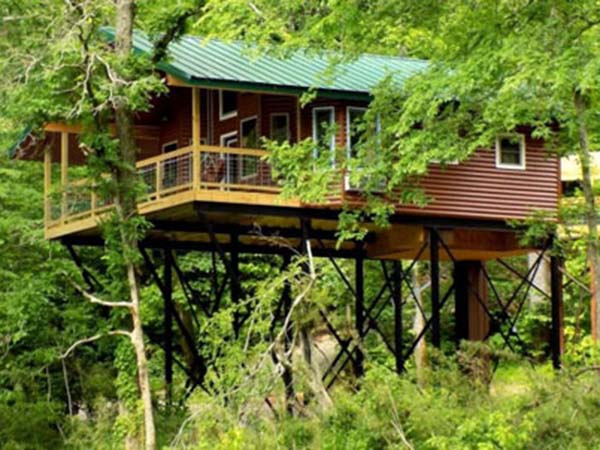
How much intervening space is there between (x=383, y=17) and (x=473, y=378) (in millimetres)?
6504

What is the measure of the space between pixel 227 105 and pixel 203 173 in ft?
11.5

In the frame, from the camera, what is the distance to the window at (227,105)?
30266 mm

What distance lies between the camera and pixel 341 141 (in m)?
28.4

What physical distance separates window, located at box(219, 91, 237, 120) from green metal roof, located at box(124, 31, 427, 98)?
100cm

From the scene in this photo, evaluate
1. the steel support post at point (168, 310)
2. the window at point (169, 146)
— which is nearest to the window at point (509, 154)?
the window at point (169, 146)

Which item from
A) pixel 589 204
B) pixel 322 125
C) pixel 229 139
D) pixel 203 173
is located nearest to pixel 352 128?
pixel 322 125

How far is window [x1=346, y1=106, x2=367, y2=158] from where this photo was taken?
27.6 metres

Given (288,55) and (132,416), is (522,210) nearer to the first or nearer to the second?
(288,55)

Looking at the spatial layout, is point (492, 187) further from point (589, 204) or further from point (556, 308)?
A: point (589, 204)

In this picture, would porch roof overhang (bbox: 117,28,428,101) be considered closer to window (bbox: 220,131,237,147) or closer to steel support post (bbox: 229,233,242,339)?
window (bbox: 220,131,237,147)

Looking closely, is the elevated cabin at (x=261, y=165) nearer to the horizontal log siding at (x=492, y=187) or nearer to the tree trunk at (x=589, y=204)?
the horizontal log siding at (x=492, y=187)

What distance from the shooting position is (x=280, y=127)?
2942cm

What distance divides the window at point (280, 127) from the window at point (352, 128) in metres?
1.33

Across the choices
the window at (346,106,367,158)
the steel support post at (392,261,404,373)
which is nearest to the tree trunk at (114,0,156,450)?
the window at (346,106,367,158)
